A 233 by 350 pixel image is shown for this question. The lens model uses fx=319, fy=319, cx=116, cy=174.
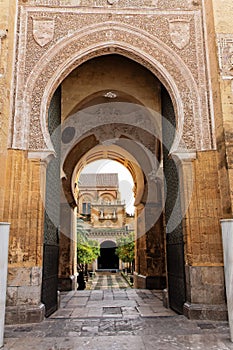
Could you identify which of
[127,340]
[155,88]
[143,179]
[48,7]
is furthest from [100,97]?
[127,340]

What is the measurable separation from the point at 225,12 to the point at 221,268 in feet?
14.2

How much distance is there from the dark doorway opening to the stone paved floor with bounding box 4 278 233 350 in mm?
25352

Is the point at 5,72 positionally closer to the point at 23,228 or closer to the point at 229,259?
the point at 23,228

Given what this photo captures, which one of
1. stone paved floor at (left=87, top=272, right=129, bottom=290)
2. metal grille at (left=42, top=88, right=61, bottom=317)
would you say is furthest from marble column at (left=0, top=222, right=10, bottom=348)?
stone paved floor at (left=87, top=272, right=129, bottom=290)

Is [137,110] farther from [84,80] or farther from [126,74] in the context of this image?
[84,80]

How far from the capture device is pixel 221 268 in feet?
16.7

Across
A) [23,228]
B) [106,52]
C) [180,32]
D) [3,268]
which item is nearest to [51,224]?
[23,228]

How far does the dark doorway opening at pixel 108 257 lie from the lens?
31125mm

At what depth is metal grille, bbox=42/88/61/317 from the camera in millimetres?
5438

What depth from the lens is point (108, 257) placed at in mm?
31859

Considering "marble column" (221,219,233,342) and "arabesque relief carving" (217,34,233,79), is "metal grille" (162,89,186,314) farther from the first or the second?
"marble column" (221,219,233,342)

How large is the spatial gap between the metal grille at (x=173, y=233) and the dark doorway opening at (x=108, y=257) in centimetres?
2531

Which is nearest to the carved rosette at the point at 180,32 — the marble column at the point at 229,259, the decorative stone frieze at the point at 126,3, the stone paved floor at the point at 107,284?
the decorative stone frieze at the point at 126,3

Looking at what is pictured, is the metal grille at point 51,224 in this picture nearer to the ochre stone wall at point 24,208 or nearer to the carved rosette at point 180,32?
the ochre stone wall at point 24,208
